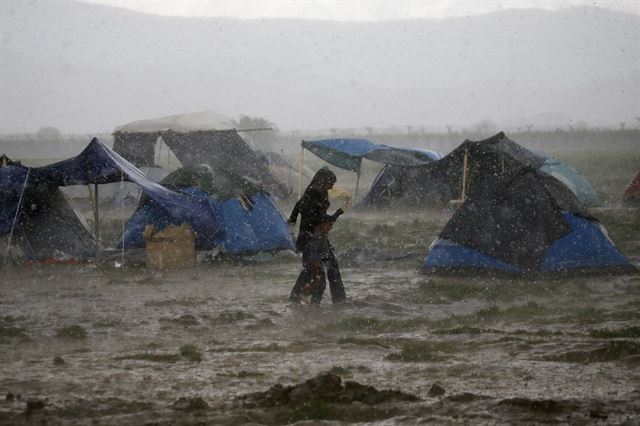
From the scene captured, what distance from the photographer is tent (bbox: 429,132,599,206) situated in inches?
723

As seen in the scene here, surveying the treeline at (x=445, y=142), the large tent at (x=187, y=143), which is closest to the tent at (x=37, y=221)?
the large tent at (x=187, y=143)

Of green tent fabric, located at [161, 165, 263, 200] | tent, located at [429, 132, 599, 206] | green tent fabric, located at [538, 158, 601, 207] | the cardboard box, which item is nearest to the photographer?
the cardboard box

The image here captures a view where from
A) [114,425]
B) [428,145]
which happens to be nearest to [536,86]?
[428,145]

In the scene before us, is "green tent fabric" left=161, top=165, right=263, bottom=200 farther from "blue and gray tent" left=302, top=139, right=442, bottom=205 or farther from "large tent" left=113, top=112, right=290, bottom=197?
"large tent" left=113, top=112, right=290, bottom=197


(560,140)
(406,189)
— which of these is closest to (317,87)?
(560,140)

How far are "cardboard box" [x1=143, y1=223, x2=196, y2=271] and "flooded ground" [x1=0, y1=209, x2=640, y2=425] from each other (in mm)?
280

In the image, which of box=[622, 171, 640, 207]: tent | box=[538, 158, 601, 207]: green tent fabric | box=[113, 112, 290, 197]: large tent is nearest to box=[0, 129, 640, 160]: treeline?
box=[113, 112, 290, 197]: large tent

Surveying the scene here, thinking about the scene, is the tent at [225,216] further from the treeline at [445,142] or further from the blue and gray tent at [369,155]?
the treeline at [445,142]

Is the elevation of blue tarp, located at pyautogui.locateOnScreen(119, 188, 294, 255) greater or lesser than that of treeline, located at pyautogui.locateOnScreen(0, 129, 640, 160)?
lesser

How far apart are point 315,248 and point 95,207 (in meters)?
5.76

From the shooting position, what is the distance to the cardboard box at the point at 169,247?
13.3 metres

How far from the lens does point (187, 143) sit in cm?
2345

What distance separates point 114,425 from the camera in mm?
5438

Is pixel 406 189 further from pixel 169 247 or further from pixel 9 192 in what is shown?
pixel 9 192
